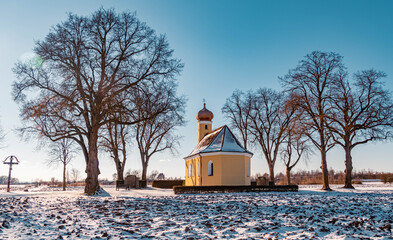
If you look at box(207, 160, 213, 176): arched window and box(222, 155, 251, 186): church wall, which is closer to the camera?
box(222, 155, 251, 186): church wall

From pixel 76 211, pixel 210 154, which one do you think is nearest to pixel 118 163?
pixel 210 154

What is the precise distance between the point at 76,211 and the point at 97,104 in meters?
11.3

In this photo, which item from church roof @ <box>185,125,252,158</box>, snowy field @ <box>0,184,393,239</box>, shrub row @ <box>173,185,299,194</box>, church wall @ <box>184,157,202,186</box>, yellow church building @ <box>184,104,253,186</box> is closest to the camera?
snowy field @ <box>0,184,393,239</box>

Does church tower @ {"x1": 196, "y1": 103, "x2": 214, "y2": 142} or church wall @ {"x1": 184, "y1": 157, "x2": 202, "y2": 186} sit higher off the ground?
church tower @ {"x1": 196, "y1": 103, "x2": 214, "y2": 142}

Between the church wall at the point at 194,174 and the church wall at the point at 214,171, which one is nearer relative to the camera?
the church wall at the point at 214,171

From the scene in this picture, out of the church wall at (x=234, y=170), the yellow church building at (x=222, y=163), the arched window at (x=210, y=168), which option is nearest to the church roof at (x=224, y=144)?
the yellow church building at (x=222, y=163)

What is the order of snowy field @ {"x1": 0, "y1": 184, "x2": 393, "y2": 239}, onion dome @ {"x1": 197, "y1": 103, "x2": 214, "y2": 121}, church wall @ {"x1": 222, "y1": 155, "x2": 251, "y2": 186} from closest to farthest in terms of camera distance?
snowy field @ {"x1": 0, "y1": 184, "x2": 393, "y2": 239}
church wall @ {"x1": 222, "y1": 155, "x2": 251, "y2": 186}
onion dome @ {"x1": 197, "y1": 103, "x2": 214, "y2": 121}

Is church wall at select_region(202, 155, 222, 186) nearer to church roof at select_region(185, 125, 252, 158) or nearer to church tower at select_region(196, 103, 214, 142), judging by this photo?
church roof at select_region(185, 125, 252, 158)

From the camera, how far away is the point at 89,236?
8.06 m

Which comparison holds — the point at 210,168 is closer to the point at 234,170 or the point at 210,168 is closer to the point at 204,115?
the point at 234,170

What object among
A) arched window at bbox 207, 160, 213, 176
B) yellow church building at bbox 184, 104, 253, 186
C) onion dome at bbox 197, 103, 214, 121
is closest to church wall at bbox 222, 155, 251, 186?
yellow church building at bbox 184, 104, 253, 186

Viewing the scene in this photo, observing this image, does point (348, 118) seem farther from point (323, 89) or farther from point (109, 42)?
point (109, 42)

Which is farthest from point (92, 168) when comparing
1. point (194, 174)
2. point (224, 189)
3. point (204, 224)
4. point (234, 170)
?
point (204, 224)

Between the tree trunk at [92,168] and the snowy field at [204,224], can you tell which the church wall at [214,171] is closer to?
the tree trunk at [92,168]
